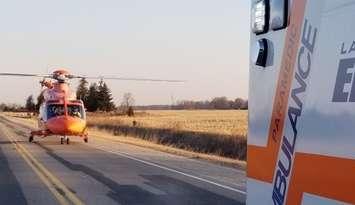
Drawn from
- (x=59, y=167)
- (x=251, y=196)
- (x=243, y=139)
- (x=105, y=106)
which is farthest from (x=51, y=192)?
(x=105, y=106)

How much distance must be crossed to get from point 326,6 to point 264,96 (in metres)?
0.76

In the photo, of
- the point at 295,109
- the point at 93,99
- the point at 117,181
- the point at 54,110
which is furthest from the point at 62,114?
the point at 93,99

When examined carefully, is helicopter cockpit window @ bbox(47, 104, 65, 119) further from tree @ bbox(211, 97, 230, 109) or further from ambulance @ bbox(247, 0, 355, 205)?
tree @ bbox(211, 97, 230, 109)

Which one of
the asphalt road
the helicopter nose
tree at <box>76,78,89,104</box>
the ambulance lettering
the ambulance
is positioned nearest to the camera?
the ambulance

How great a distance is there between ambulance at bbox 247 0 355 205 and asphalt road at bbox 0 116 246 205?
334 inches

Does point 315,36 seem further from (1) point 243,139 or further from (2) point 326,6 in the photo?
(1) point 243,139

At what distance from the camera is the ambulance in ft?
9.11

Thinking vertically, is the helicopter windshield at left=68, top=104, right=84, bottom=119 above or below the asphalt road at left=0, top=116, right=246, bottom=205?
above

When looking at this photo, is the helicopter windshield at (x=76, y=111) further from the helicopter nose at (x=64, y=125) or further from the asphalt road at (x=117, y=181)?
the asphalt road at (x=117, y=181)

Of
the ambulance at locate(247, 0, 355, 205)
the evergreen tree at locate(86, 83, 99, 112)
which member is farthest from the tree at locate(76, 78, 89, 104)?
the ambulance at locate(247, 0, 355, 205)

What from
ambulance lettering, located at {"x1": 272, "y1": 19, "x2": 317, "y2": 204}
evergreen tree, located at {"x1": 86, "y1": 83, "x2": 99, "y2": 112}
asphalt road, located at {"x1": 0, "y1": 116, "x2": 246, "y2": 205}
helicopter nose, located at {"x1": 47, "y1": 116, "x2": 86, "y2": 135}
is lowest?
asphalt road, located at {"x1": 0, "y1": 116, "x2": 246, "y2": 205}

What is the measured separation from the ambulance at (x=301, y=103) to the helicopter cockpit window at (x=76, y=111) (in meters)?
30.8

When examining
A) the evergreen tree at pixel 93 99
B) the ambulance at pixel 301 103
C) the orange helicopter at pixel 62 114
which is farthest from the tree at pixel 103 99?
the ambulance at pixel 301 103

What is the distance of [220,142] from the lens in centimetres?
3353
